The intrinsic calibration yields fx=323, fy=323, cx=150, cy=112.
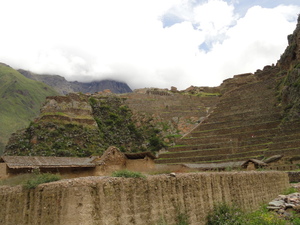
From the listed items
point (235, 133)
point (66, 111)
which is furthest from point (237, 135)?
point (66, 111)

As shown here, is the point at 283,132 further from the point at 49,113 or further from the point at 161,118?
the point at 49,113

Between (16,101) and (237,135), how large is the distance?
87409 mm

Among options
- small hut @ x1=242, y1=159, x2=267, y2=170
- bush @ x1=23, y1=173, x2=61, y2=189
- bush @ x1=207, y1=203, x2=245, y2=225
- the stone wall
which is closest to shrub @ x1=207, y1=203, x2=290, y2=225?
bush @ x1=207, y1=203, x2=245, y2=225

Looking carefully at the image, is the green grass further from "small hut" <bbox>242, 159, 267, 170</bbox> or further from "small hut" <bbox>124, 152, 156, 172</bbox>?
"small hut" <bbox>242, 159, 267, 170</bbox>

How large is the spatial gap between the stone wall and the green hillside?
71658mm

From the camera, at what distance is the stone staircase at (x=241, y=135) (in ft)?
124

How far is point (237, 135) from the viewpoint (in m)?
45.0

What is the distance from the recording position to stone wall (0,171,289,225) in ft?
24.2

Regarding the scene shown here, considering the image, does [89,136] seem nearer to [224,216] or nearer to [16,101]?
[224,216]

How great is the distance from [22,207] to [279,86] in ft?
184

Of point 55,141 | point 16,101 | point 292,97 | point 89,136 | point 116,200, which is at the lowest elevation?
point 116,200

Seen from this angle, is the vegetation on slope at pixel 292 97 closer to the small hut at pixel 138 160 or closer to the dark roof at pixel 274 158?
the dark roof at pixel 274 158

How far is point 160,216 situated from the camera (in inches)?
351

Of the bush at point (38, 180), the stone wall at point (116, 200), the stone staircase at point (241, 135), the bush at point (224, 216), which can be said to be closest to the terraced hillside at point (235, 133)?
the stone staircase at point (241, 135)
